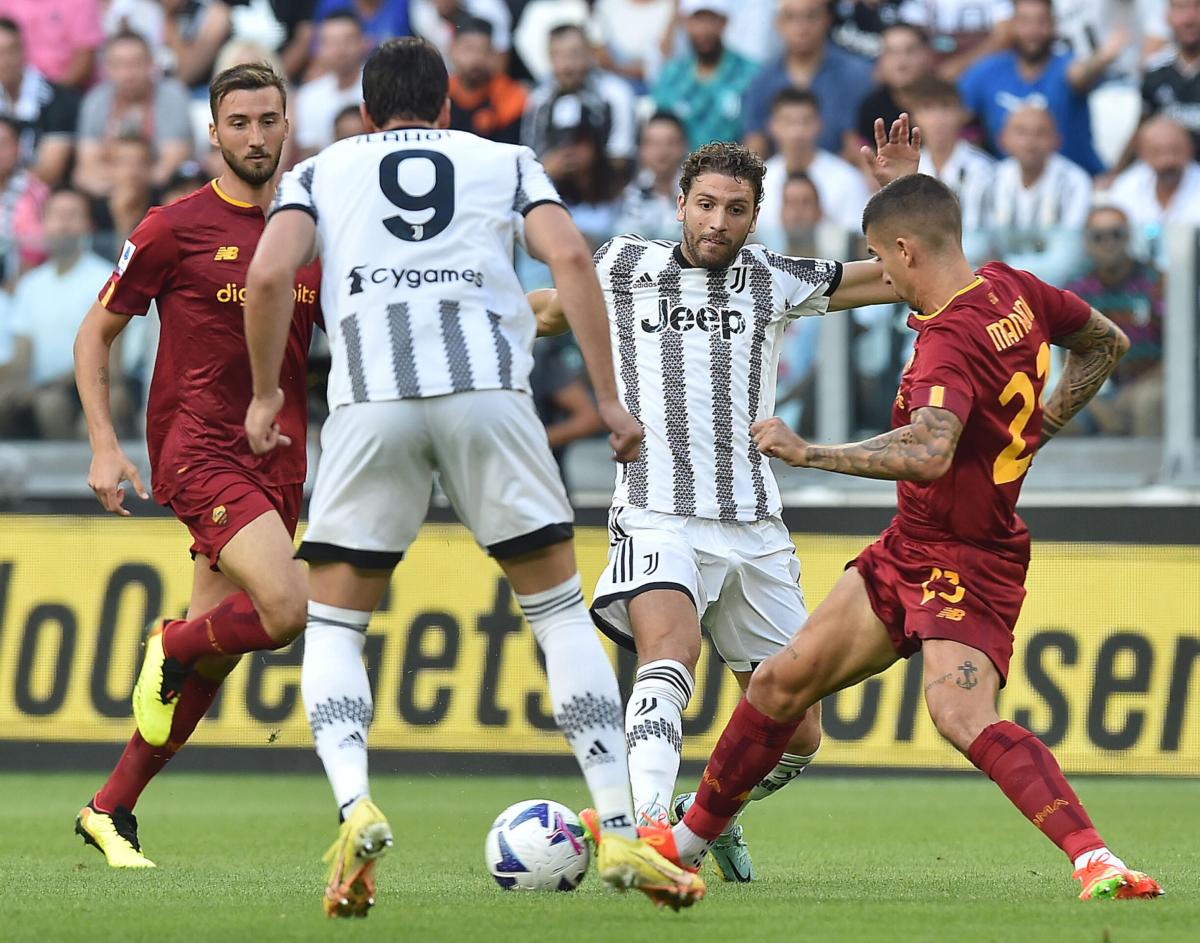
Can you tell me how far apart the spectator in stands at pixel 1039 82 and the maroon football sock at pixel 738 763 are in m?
7.40

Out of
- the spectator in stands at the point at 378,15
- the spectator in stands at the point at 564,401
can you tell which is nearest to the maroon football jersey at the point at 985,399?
the spectator in stands at the point at 564,401

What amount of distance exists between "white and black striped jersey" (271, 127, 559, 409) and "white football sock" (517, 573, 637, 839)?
624 mm

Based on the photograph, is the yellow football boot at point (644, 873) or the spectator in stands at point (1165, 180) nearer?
the yellow football boot at point (644, 873)

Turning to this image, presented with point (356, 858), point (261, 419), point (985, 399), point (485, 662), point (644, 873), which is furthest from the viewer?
point (485, 662)

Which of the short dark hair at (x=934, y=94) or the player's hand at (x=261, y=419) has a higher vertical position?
the short dark hair at (x=934, y=94)

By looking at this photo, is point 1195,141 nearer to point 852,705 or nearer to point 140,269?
point 852,705

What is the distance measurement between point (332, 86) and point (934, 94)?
441 cm

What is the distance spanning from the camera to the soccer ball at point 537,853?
6031 mm

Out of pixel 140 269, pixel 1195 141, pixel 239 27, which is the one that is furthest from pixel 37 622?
pixel 1195 141

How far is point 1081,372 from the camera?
6.27 m

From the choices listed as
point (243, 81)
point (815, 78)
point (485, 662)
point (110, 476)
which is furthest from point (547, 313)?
point (815, 78)

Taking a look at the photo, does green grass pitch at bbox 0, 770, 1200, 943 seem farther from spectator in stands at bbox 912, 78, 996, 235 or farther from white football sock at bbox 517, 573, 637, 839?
spectator in stands at bbox 912, 78, 996, 235

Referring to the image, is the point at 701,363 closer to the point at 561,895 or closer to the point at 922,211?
the point at 922,211

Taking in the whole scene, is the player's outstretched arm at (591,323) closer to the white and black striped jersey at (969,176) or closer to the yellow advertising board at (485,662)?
the yellow advertising board at (485,662)
